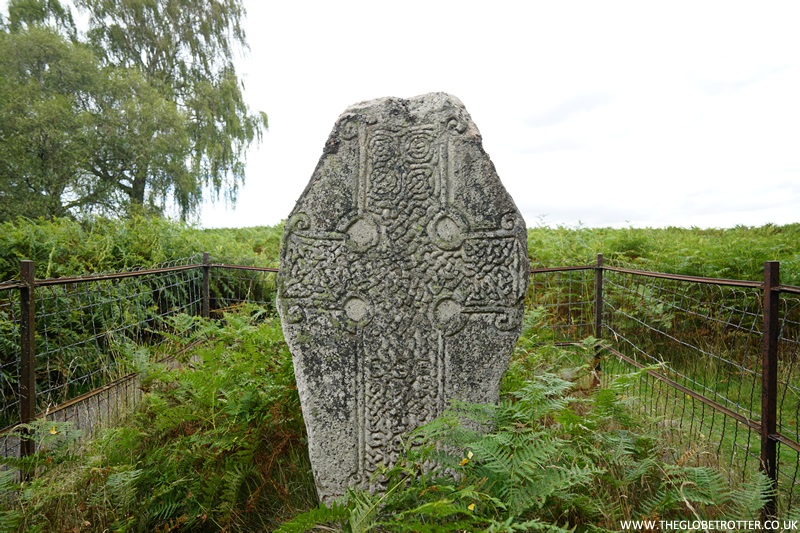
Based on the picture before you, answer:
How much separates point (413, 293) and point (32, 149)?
55.8 feet

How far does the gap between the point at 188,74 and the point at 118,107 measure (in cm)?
403

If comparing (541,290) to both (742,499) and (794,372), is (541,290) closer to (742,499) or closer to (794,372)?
(794,372)

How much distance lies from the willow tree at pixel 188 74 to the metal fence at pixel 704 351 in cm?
1468

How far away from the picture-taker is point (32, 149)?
1527cm

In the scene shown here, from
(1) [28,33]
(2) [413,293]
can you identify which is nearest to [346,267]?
(2) [413,293]

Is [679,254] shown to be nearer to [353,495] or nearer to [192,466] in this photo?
[353,495]

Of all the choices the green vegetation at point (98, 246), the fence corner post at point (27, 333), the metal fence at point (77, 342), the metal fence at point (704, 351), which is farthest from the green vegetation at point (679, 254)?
the fence corner post at point (27, 333)

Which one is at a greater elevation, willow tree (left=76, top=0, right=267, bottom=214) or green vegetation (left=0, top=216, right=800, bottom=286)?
willow tree (left=76, top=0, right=267, bottom=214)

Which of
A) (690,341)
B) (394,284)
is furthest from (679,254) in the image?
(394,284)

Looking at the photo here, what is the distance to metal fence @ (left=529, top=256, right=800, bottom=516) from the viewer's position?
350cm

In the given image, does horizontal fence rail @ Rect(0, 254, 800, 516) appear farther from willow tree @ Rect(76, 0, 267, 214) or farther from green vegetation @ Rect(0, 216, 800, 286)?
willow tree @ Rect(76, 0, 267, 214)

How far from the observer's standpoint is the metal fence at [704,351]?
3504 millimetres

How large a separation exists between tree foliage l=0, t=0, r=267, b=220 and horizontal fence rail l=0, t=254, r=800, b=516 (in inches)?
440

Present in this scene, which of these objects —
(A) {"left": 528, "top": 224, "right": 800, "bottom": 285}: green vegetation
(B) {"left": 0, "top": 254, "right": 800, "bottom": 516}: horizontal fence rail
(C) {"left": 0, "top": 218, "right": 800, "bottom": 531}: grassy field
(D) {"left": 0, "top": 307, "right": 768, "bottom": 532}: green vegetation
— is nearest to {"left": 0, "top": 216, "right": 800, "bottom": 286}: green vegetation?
(A) {"left": 528, "top": 224, "right": 800, "bottom": 285}: green vegetation
